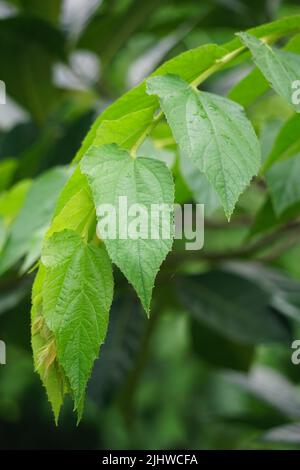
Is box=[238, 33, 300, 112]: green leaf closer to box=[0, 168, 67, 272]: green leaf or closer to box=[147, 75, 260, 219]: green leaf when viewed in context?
box=[147, 75, 260, 219]: green leaf

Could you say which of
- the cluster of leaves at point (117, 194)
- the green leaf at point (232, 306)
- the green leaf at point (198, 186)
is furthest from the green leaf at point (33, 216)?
the green leaf at point (232, 306)

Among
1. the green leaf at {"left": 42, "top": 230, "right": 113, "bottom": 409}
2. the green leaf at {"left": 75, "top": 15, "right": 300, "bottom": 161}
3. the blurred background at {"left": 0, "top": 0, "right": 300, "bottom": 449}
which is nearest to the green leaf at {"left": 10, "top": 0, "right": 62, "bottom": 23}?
the blurred background at {"left": 0, "top": 0, "right": 300, "bottom": 449}

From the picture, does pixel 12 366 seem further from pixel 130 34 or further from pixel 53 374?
pixel 53 374

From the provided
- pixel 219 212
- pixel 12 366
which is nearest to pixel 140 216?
pixel 219 212

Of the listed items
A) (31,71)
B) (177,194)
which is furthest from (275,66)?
(31,71)

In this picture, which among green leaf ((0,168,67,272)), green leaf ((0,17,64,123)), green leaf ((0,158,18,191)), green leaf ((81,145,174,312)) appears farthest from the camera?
green leaf ((0,17,64,123))
